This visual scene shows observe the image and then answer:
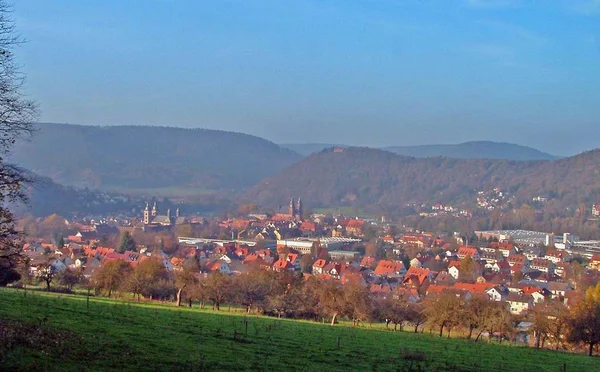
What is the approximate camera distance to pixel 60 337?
12.3 m

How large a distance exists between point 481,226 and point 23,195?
405 ft

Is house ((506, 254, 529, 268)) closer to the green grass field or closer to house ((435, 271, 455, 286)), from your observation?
house ((435, 271, 455, 286))

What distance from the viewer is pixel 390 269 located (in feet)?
237

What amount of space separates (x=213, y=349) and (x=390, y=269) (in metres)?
59.5

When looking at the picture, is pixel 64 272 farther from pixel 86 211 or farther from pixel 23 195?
pixel 86 211

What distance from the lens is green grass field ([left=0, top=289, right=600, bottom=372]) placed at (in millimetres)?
11320

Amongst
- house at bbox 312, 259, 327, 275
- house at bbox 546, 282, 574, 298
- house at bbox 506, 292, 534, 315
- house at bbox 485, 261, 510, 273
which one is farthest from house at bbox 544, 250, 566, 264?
house at bbox 506, 292, 534, 315

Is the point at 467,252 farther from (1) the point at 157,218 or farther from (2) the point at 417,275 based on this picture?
(1) the point at 157,218

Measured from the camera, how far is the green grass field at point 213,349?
11320mm

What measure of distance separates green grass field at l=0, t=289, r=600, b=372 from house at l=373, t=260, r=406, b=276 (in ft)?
162

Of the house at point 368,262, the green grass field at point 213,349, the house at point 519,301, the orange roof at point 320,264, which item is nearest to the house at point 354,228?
the house at point 368,262

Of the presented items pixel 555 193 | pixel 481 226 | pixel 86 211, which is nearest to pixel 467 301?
pixel 481 226

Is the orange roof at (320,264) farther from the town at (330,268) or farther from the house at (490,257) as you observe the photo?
the house at (490,257)

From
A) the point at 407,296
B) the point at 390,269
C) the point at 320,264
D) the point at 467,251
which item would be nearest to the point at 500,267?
the point at 467,251
